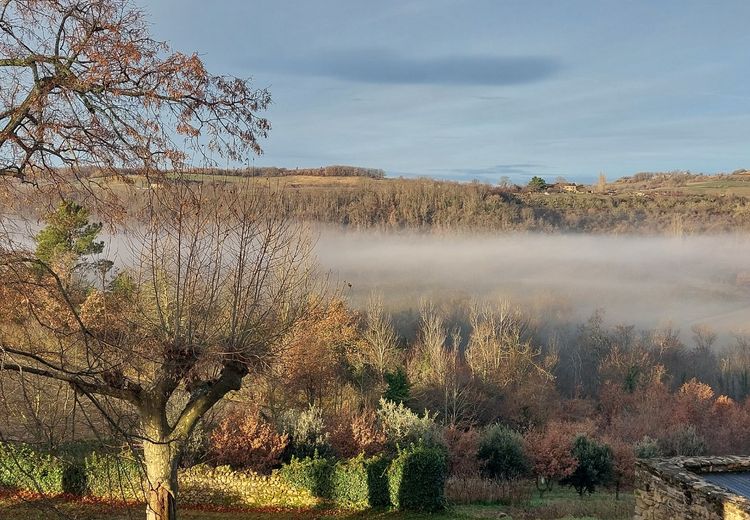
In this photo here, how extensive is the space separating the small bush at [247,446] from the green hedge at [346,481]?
44.7 inches

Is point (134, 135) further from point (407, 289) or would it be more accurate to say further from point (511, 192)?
point (511, 192)

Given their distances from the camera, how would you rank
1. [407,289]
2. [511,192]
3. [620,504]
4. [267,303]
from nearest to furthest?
1. [267,303]
2. [620,504]
3. [407,289]
4. [511,192]

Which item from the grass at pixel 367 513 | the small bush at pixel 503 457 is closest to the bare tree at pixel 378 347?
the small bush at pixel 503 457

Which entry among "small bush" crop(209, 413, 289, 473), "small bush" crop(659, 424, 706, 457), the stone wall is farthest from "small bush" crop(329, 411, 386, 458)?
"small bush" crop(659, 424, 706, 457)

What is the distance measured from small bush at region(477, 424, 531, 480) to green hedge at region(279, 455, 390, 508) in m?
7.23

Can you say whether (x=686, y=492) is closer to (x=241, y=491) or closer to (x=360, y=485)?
(x=360, y=485)

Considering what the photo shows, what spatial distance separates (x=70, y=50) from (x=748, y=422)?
167 ft

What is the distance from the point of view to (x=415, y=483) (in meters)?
16.1

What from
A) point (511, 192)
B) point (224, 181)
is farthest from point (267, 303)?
point (511, 192)

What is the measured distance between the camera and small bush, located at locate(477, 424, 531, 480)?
22391 millimetres

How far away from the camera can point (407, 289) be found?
268 ft

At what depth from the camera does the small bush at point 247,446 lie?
17.1m

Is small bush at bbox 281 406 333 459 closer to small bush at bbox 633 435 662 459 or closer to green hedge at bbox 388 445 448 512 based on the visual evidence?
green hedge at bbox 388 445 448 512

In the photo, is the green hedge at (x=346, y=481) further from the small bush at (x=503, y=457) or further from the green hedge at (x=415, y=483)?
the small bush at (x=503, y=457)
